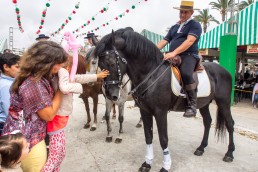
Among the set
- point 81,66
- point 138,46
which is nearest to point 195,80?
point 138,46

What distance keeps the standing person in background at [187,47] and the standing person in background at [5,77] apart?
6.19ft

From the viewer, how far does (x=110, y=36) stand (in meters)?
2.76

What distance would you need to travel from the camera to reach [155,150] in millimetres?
4078

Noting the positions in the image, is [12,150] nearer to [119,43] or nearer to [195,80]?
[119,43]

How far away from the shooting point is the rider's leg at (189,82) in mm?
3088

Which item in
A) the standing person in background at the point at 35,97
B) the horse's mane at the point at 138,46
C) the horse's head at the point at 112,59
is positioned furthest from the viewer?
the horse's mane at the point at 138,46

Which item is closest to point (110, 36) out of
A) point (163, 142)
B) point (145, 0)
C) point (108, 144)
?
point (163, 142)

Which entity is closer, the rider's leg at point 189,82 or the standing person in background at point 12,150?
the standing person in background at point 12,150

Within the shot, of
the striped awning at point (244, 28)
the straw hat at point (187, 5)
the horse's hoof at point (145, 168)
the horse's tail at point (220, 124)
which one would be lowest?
the horse's hoof at point (145, 168)

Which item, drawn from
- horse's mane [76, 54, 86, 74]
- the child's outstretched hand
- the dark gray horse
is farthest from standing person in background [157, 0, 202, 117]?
horse's mane [76, 54, 86, 74]

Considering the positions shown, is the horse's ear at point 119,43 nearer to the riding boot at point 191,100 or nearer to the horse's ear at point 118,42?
the horse's ear at point 118,42

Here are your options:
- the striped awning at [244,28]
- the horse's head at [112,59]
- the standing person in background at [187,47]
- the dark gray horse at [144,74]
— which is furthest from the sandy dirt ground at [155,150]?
the striped awning at [244,28]

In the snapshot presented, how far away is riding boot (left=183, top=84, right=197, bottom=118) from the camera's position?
123 inches

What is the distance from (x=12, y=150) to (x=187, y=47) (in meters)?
2.42
